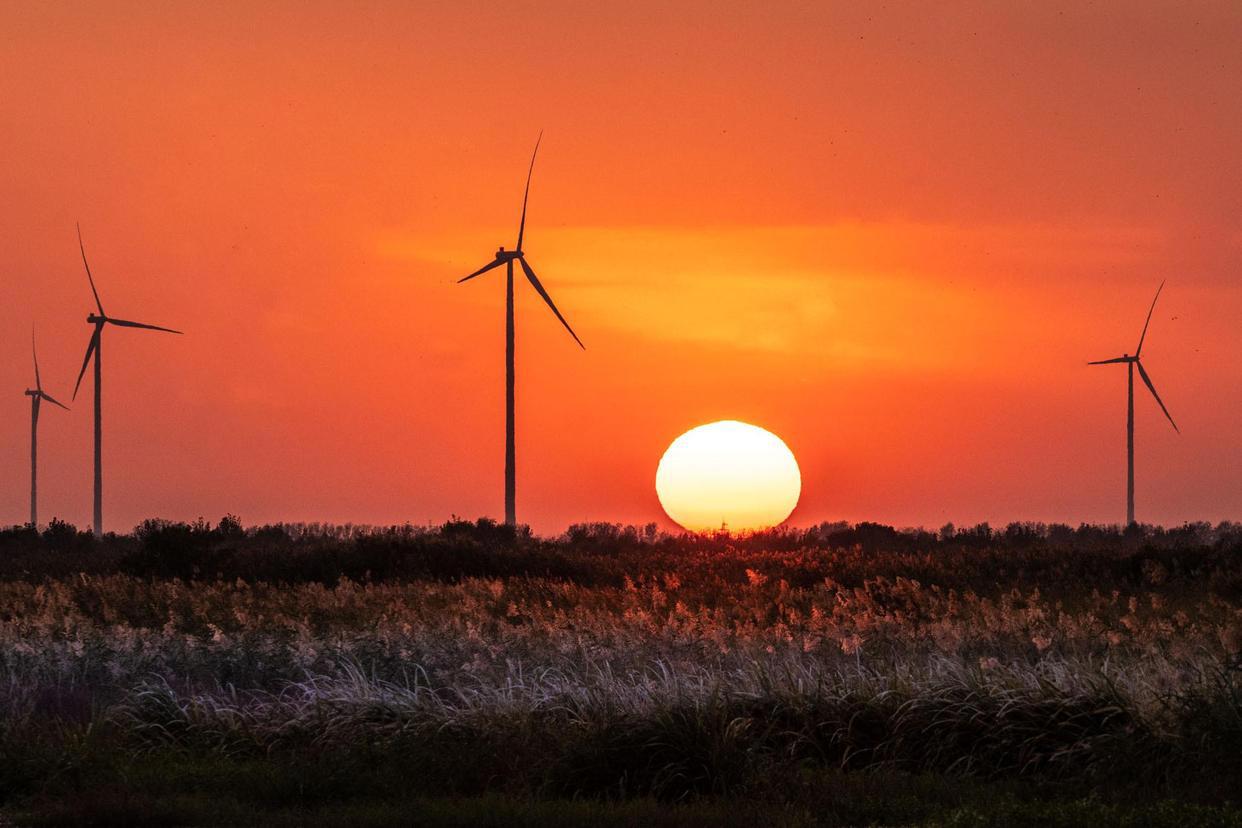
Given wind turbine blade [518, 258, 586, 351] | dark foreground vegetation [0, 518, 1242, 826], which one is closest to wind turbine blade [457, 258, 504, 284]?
wind turbine blade [518, 258, 586, 351]

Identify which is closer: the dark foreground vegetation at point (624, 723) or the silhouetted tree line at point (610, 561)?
the dark foreground vegetation at point (624, 723)

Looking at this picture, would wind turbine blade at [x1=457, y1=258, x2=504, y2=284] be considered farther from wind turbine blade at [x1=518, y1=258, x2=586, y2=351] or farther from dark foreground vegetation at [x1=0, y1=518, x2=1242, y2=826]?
dark foreground vegetation at [x1=0, y1=518, x2=1242, y2=826]

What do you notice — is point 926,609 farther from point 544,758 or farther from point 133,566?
point 133,566

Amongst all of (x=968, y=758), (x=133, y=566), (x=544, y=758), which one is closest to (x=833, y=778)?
(x=968, y=758)

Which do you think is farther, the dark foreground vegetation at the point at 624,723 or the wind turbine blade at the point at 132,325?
the wind turbine blade at the point at 132,325

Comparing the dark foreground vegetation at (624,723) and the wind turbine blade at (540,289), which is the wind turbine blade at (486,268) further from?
the dark foreground vegetation at (624,723)

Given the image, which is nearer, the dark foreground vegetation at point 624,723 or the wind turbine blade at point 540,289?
the dark foreground vegetation at point 624,723

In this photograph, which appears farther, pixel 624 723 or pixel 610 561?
pixel 610 561

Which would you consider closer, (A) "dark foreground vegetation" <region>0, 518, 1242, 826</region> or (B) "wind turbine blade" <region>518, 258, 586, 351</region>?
(A) "dark foreground vegetation" <region>0, 518, 1242, 826</region>

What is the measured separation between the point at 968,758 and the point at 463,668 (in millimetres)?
5877

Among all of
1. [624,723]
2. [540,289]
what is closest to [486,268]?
[540,289]

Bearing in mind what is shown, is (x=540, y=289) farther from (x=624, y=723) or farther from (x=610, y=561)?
(x=624, y=723)

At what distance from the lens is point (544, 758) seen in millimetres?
14664

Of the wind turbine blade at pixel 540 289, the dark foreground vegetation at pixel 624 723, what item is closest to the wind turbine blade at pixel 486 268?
the wind turbine blade at pixel 540 289
